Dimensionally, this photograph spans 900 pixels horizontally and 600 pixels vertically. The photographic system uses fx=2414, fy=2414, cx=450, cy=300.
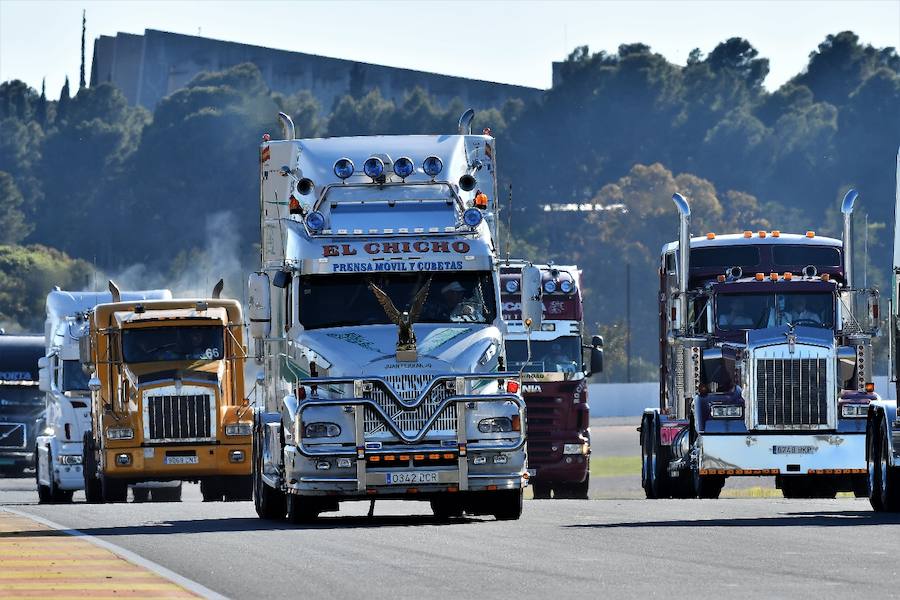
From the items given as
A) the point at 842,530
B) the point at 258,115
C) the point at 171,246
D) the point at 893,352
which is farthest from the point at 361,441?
the point at 258,115

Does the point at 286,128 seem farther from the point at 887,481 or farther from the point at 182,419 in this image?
the point at 182,419

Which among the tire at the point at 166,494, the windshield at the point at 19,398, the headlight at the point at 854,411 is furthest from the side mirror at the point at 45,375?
the headlight at the point at 854,411

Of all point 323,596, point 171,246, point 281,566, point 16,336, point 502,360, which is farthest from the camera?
point 171,246

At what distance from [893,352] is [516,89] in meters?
156

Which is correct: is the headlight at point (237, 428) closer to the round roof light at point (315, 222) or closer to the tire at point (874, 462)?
the tire at point (874, 462)

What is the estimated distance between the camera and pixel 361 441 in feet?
82.8

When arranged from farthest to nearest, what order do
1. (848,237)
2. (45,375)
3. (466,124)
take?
(45,375), (848,237), (466,124)

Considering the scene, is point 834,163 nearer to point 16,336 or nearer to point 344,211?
point 16,336

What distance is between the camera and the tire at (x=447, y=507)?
1061 inches

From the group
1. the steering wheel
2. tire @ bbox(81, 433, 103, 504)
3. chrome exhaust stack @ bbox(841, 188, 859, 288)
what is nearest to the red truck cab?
chrome exhaust stack @ bbox(841, 188, 859, 288)

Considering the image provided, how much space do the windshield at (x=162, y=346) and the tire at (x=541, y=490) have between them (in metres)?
6.40

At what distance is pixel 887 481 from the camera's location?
2816 centimetres

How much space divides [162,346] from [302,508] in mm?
11208

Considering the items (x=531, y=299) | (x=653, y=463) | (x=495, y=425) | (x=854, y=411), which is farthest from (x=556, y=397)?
(x=495, y=425)
